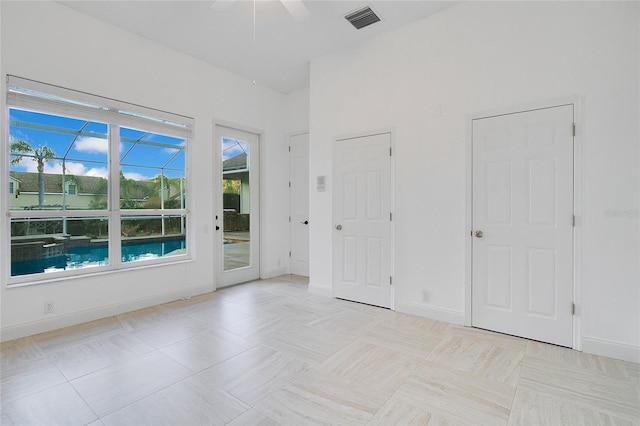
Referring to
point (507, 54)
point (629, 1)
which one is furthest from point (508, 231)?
point (629, 1)

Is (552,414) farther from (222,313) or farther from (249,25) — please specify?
(249,25)

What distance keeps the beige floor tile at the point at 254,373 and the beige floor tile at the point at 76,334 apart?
145cm

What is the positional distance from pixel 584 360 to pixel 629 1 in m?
2.91

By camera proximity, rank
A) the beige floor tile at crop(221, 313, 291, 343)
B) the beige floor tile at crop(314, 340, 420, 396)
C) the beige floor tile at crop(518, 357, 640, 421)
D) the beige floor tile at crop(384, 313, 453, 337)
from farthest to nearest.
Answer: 1. the beige floor tile at crop(384, 313, 453, 337)
2. the beige floor tile at crop(221, 313, 291, 343)
3. the beige floor tile at crop(314, 340, 420, 396)
4. the beige floor tile at crop(518, 357, 640, 421)

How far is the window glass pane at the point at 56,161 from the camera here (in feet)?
9.95

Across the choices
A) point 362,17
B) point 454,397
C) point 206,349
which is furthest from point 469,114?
point 206,349

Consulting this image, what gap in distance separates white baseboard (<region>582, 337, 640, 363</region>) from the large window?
4564 mm

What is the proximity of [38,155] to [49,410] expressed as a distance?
8.26 feet

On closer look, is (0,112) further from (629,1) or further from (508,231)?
(629,1)

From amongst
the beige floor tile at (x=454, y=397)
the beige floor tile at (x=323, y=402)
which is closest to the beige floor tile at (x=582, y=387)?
the beige floor tile at (x=454, y=397)

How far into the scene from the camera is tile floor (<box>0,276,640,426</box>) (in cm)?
186

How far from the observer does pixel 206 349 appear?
8.87ft

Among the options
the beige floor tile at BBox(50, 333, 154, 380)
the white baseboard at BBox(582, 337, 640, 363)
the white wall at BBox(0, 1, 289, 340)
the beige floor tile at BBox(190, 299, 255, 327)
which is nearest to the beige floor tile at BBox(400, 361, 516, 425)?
the white baseboard at BBox(582, 337, 640, 363)

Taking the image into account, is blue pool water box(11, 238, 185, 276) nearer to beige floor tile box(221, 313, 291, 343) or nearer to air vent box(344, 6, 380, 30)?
beige floor tile box(221, 313, 291, 343)
